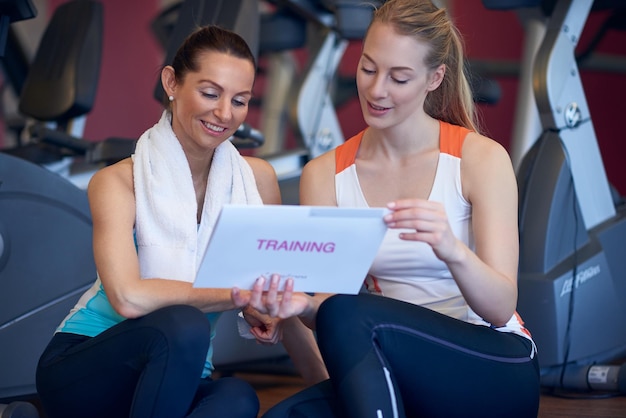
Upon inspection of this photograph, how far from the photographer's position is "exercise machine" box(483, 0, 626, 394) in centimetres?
244

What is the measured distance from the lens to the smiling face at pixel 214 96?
169cm

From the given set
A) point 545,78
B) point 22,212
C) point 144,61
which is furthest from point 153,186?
point 144,61

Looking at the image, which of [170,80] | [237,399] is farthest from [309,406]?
[170,80]

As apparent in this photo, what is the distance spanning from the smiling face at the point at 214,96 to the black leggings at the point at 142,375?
0.38 meters

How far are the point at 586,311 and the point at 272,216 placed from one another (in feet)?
4.89

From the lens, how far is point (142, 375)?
147 centimetres

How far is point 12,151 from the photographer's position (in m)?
3.68

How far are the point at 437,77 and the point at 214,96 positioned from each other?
43 centimetres

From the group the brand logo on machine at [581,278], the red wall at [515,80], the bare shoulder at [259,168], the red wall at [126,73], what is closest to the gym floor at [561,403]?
the brand logo on machine at [581,278]

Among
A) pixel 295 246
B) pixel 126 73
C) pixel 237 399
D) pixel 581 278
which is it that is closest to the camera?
pixel 295 246

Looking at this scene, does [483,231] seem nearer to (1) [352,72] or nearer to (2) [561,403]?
(2) [561,403]

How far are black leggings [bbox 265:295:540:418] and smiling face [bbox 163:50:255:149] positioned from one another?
1.38 ft

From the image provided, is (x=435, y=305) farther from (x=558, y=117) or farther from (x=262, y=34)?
(x=262, y=34)

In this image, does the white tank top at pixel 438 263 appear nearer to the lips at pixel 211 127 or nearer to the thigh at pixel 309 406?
the thigh at pixel 309 406
